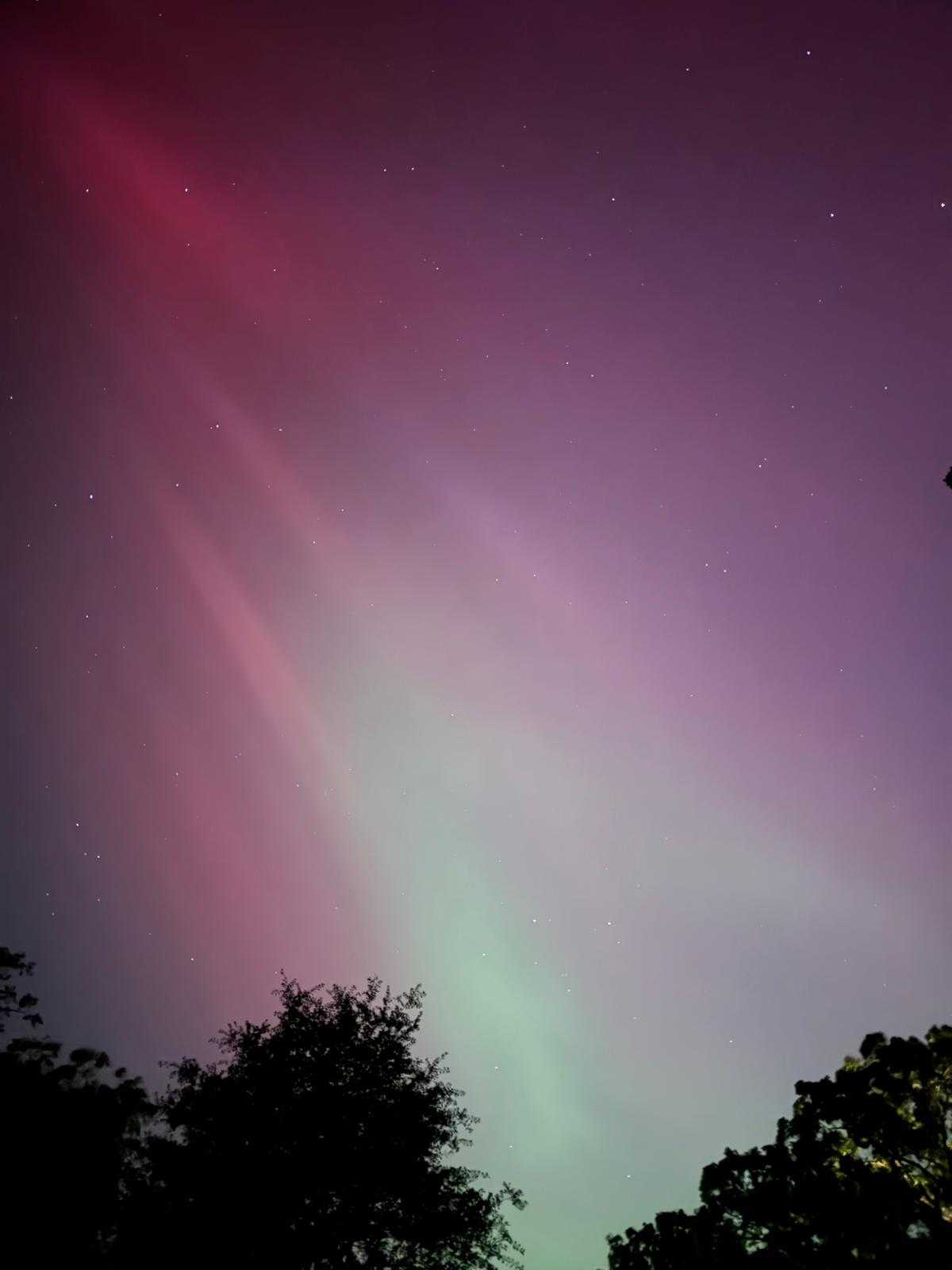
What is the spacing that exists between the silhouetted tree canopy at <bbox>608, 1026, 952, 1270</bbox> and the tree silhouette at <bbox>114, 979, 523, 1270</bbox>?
8559 millimetres

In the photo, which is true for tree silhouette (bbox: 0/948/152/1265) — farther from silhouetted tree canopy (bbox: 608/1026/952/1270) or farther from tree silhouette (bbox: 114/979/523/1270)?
silhouetted tree canopy (bbox: 608/1026/952/1270)

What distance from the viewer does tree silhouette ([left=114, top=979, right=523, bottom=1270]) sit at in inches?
786

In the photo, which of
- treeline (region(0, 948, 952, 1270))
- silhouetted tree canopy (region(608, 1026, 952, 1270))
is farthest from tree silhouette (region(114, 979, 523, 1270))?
silhouetted tree canopy (region(608, 1026, 952, 1270))

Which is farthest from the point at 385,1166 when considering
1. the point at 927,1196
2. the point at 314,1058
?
the point at 927,1196

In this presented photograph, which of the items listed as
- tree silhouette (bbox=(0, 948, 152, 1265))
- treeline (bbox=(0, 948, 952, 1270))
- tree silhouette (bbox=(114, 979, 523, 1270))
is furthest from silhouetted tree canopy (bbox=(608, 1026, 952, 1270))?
tree silhouette (bbox=(0, 948, 152, 1265))

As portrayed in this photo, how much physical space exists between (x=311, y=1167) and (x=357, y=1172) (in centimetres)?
162

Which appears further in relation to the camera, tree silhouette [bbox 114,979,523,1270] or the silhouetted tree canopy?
tree silhouette [bbox 114,979,523,1270]

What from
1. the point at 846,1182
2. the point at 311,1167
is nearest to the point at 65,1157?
the point at 311,1167

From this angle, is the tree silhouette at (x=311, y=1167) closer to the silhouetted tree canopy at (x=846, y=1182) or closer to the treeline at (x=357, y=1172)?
the treeline at (x=357, y=1172)

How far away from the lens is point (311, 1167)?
21016 mm

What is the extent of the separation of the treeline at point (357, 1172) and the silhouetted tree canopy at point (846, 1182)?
0.13 feet

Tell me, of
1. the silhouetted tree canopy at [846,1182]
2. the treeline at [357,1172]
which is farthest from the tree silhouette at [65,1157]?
the silhouetted tree canopy at [846,1182]

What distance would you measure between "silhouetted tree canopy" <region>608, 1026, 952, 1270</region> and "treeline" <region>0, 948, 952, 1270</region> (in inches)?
1.6

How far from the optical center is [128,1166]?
2300cm
